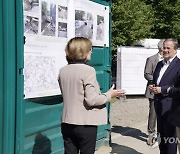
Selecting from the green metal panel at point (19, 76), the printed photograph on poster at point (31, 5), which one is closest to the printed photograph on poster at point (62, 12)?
the printed photograph on poster at point (31, 5)

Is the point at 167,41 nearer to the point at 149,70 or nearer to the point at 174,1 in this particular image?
the point at 149,70

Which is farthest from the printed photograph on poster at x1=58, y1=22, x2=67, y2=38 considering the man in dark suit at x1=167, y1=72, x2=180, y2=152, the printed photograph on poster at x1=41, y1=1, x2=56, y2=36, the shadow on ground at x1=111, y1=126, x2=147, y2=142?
the shadow on ground at x1=111, y1=126, x2=147, y2=142

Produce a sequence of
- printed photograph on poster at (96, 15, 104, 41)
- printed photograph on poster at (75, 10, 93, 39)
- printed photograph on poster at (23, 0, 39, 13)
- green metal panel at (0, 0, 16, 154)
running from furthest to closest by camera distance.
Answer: printed photograph on poster at (96, 15, 104, 41) < printed photograph on poster at (75, 10, 93, 39) < printed photograph on poster at (23, 0, 39, 13) < green metal panel at (0, 0, 16, 154)

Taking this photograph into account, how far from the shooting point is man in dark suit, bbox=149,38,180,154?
499 cm

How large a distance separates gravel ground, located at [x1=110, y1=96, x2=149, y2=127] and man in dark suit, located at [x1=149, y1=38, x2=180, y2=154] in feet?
12.5

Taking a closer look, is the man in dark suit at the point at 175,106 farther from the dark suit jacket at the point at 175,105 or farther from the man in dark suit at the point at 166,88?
the man in dark suit at the point at 166,88

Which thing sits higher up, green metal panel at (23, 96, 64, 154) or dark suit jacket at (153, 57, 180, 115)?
dark suit jacket at (153, 57, 180, 115)

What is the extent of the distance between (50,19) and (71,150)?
169 centimetres

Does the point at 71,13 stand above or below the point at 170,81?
above

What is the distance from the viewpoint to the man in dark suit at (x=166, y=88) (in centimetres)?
499

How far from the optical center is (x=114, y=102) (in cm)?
1301

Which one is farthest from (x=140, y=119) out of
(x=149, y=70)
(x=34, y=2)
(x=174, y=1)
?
(x=174, y=1)

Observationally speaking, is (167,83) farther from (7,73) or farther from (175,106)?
(7,73)

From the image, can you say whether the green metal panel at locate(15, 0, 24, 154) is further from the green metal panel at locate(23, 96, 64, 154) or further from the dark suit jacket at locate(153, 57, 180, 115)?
the dark suit jacket at locate(153, 57, 180, 115)
